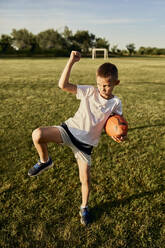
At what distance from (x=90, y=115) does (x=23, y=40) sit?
3145 inches

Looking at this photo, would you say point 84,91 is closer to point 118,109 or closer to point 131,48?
point 118,109

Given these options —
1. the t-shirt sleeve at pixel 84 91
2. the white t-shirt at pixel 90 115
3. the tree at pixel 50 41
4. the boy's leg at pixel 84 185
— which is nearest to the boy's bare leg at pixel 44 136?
the white t-shirt at pixel 90 115

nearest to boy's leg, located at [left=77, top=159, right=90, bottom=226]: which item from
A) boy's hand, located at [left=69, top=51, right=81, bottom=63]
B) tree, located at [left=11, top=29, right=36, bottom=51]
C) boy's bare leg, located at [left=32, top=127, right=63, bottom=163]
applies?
boy's bare leg, located at [left=32, top=127, right=63, bottom=163]

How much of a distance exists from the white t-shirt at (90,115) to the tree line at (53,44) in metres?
60.6

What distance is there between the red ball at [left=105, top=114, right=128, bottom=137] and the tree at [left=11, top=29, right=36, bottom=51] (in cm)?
7741

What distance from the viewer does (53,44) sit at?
78812 mm

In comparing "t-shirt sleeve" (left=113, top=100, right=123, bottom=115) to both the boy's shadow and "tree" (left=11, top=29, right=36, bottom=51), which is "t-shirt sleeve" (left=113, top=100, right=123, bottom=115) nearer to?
the boy's shadow

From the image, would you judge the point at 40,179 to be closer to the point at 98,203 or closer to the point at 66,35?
the point at 98,203

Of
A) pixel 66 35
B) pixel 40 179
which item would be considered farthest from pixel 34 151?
pixel 66 35

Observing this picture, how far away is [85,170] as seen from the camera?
258 cm

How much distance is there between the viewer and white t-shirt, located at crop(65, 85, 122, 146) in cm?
260

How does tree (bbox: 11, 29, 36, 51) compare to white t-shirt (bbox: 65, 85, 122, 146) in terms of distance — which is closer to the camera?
white t-shirt (bbox: 65, 85, 122, 146)

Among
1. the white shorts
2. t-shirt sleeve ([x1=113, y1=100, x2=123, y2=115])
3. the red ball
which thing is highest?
t-shirt sleeve ([x1=113, y1=100, x2=123, y2=115])

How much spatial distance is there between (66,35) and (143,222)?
88.8m
